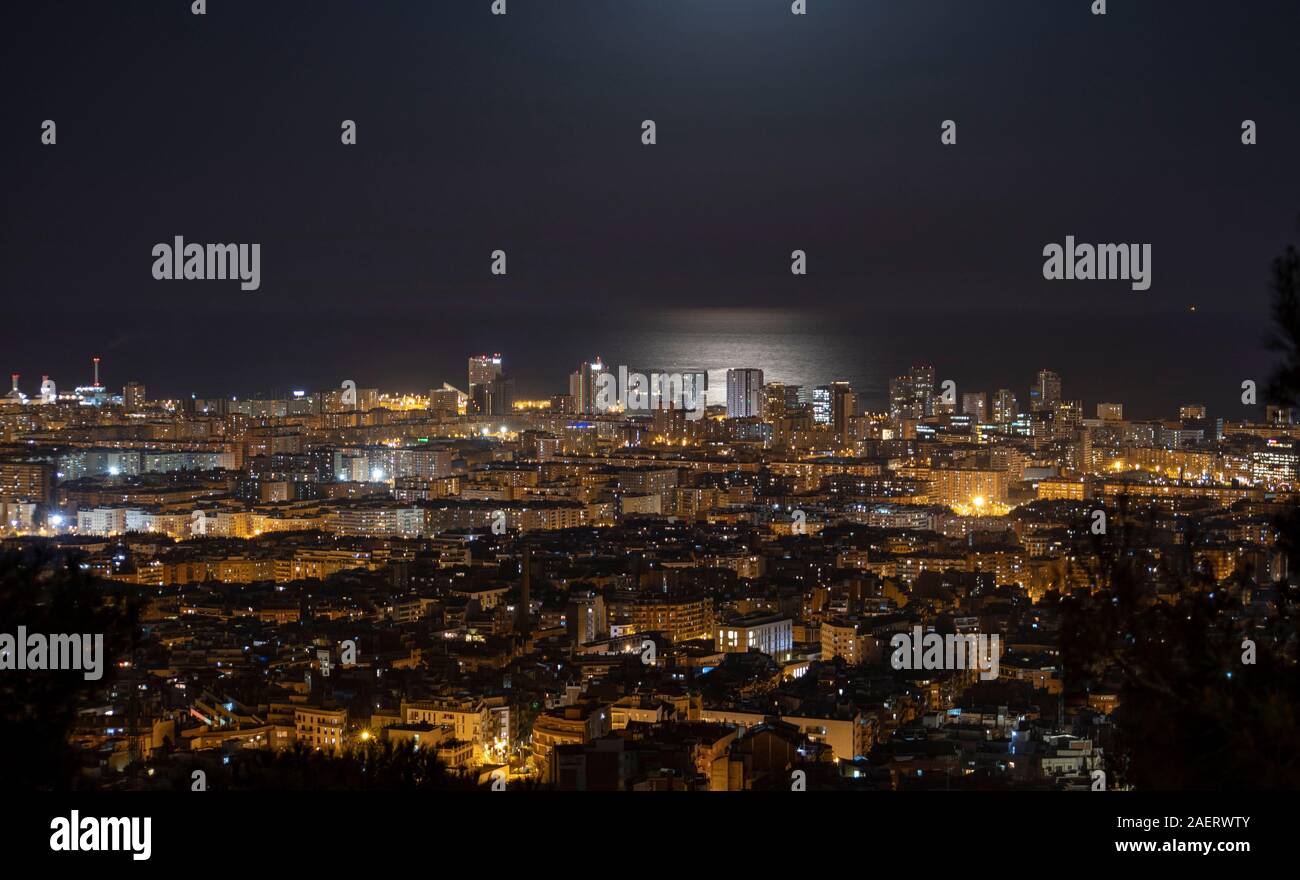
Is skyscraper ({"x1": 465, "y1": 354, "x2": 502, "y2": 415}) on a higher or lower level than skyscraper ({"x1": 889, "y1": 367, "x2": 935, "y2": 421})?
higher

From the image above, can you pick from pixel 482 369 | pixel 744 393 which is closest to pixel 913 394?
pixel 744 393

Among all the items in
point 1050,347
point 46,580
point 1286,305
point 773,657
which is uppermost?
point 1050,347

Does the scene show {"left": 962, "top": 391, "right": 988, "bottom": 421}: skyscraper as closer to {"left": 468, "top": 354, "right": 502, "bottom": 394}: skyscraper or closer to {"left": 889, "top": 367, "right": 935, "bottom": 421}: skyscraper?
{"left": 889, "top": 367, "right": 935, "bottom": 421}: skyscraper

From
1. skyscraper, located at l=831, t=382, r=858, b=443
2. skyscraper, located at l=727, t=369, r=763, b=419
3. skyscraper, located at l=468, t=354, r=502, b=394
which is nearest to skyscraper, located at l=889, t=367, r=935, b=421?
skyscraper, located at l=831, t=382, r=858, b=443

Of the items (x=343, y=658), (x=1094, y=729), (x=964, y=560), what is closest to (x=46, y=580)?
(x=1094, y=729)

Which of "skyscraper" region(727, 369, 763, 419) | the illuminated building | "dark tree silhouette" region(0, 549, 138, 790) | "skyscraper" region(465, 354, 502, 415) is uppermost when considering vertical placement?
"skyscraper" region(465, 354, 502, 415)

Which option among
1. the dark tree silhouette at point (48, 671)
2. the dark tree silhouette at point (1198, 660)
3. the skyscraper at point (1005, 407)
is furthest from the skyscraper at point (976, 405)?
the dark tree silhouette at point (48, 671)

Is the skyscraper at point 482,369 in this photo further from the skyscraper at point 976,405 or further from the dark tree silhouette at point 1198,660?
the dark tree silhouette at point 1198,660

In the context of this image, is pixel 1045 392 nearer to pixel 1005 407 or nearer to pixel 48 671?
pixel 1005 407

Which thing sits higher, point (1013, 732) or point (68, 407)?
point (68, 407)
